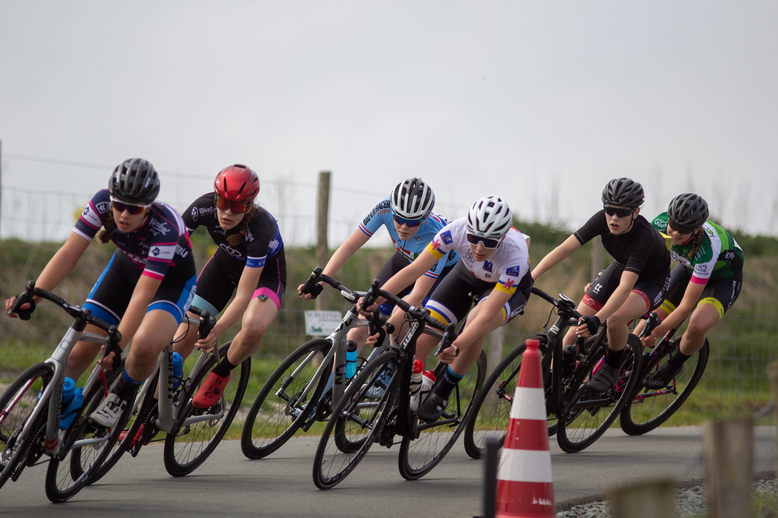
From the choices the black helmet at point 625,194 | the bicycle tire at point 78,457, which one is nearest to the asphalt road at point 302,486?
the bicycle tire at point 78,457

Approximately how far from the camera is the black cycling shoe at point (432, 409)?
17.0ft

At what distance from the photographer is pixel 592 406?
20.5 ft

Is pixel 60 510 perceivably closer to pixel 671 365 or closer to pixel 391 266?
pixel 391 266

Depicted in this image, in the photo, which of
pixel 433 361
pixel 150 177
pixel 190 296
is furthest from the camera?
pixel 433 361

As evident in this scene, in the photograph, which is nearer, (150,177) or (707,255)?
(150,177)

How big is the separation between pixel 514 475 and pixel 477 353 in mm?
2143

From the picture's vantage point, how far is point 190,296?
4656 mm

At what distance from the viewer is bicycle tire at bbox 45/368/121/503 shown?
4.09 m

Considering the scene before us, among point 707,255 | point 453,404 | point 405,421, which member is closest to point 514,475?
point 405,421

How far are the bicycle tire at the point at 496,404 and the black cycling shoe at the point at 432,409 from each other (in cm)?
26

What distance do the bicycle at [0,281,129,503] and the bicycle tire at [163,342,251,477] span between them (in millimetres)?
597

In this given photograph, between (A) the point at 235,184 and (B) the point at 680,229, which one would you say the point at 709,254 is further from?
(A) the point at 235,184

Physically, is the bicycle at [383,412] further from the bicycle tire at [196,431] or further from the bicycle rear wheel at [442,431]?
the bicycle tire at [196,431]

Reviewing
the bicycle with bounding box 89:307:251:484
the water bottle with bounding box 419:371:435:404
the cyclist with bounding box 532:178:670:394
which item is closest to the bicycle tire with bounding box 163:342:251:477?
the bicycle with bounding box 89:307:251:484
